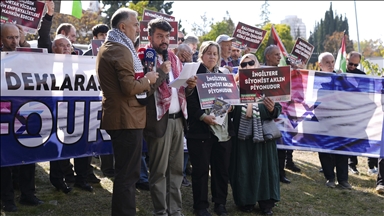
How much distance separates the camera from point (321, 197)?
729 centimetres

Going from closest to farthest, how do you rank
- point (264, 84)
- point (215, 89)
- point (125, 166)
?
1. point (125, 166)
2. point (215, 89)
3. point (264, 84)

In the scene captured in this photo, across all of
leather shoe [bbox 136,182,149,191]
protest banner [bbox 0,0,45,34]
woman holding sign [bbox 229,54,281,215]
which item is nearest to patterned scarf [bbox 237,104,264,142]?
woman holding sign [bbox 229,54,281,215]

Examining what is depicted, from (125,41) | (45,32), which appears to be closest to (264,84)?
(125,41)

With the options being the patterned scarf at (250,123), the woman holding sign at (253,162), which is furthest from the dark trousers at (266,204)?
the patterned scarf at (250,123)

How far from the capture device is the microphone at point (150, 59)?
5070 mm

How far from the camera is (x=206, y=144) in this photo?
5.95 metres

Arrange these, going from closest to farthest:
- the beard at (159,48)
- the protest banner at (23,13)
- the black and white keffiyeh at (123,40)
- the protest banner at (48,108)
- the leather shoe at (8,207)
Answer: the black and white keffiyeh at (123,40) → the protest banner at (48,108) → the beard at (159,48) → the leather shoe at (8,207) → the protest banner at (23,13)

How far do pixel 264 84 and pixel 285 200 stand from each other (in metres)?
1.97

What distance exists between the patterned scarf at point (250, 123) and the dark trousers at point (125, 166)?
5.86ft

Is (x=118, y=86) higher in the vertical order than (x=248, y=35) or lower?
lower

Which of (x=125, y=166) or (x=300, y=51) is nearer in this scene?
(x=125, y=166)

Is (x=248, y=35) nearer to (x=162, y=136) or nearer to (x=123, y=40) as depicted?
(x=162, y=136)

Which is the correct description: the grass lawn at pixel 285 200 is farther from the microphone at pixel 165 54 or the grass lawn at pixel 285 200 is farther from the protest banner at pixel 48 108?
the microphone at pixel 165 54

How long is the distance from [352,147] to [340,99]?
0.80m
